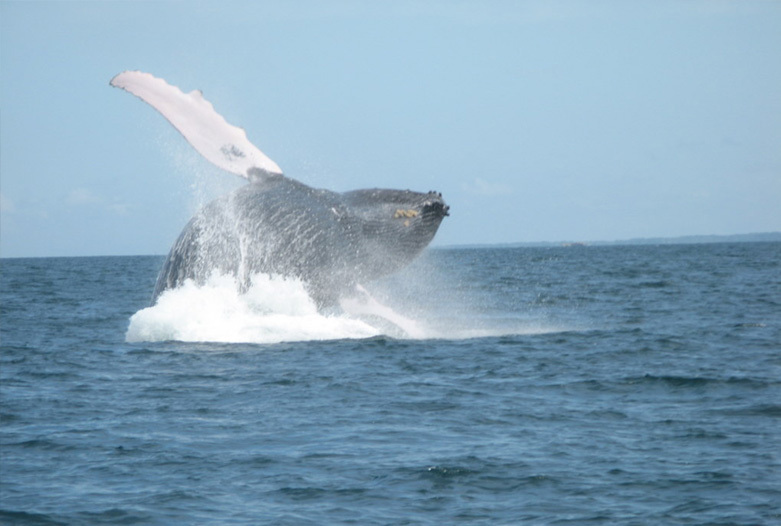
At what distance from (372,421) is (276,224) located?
417 centimetres

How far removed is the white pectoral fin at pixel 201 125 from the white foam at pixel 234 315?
4.66 feet

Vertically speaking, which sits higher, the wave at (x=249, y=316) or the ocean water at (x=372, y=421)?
the wave at (x=249, y=316)

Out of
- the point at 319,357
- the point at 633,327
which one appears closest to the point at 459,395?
the point at 319,357

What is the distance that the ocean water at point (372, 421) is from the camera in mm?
6473

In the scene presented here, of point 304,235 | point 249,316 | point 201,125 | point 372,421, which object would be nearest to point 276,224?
point 304,235

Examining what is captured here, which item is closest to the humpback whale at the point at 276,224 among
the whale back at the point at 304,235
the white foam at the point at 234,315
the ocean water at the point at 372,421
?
the whale back at the point at 304,235

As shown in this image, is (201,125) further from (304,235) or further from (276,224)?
(304,235)

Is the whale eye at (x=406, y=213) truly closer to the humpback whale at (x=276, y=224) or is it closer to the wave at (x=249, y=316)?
the humpback whale at (x=276, y=224)

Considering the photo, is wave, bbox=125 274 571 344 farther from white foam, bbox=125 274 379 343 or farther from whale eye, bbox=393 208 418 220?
whale eye, bbox=393 208 418 220

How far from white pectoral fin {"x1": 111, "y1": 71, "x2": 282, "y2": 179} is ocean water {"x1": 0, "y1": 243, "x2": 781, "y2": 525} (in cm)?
148

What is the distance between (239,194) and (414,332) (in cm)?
325

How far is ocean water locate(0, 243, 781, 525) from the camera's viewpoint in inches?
255

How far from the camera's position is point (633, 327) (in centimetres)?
1664

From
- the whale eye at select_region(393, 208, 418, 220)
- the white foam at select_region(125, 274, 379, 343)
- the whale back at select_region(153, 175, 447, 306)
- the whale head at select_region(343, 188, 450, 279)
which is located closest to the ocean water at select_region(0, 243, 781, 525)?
the white foam at select_region(125, 274, 379, 343)
